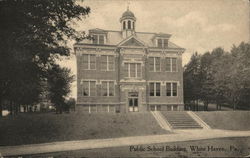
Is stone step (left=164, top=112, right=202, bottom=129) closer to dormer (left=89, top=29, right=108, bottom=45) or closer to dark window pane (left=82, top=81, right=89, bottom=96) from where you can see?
dark window pane (left=82, top=81, right=89, bottom=96)

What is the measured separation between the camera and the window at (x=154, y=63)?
26.5 m

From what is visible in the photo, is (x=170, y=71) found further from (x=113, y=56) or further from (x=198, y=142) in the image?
(x=198, y=142)

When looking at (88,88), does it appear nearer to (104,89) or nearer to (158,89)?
(104,89)

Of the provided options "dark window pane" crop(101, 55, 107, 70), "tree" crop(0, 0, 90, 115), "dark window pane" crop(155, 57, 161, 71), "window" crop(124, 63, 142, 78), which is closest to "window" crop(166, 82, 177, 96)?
"dark window pane" crop(155, 57, 161, 71)

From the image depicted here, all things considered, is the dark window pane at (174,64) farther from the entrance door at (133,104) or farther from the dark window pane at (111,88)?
the dark window pane at (111,88)

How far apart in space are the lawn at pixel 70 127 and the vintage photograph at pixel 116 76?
6 centimetres

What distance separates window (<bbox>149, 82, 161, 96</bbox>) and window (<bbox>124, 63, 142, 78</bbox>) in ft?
5.88

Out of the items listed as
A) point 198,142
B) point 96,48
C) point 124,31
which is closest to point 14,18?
point 198,142

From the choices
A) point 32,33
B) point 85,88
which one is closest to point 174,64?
point 85,88

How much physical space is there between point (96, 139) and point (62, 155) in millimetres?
4240

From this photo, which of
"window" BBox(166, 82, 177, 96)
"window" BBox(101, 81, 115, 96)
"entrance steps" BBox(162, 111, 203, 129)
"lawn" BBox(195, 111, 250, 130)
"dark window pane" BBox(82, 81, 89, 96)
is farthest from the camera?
"window" BBox(166, 82, 177, 96)

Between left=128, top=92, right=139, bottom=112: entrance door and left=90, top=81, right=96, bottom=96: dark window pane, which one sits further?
left=128, top=92, right=139, bottom=112: entrance door

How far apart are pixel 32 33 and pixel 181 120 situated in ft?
43.8

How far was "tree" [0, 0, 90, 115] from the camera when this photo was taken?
27.5 ft
